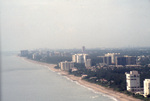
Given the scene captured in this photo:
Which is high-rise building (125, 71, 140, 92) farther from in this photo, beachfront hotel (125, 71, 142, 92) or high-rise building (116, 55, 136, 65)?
high-rise building (116, 55, 136, 65)

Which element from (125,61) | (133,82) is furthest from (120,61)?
(133,82)

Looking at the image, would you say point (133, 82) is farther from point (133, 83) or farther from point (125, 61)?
point (125, 61)

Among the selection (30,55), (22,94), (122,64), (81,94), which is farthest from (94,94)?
(30,55)

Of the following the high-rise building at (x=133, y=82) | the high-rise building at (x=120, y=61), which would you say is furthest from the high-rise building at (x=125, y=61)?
the high-rise building at (x=133, y=82)

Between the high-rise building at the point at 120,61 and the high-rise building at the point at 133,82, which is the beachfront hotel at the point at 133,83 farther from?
the high-rise building at the point at 120,61

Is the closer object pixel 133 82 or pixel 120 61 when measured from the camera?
pixel 133 82

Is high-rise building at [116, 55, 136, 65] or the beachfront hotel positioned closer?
the beachfront hotel

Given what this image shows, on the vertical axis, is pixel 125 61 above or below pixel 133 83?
above

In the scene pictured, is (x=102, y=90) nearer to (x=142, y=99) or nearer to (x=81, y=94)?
(x=81, y=94)

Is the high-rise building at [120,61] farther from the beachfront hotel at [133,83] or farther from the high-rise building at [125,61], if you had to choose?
the beachfront hotel at [133,83]

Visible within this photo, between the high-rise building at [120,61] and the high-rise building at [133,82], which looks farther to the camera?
the high-rise building at [120,61]

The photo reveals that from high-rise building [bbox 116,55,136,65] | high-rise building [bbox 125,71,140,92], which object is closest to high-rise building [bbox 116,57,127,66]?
high-rise building [bbox 116,55,136,65]

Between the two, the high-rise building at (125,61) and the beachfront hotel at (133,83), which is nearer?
the beachfront hotel at (133,83)
